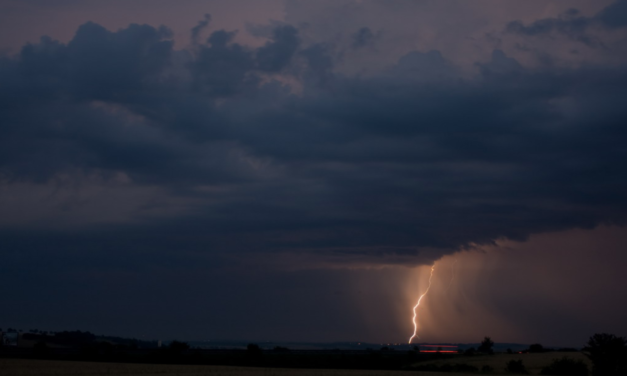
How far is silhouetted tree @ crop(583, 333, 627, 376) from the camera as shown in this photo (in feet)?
182

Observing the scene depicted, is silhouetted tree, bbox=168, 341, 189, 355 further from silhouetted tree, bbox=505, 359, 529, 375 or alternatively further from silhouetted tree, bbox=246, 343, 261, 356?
silhouetted tree, bbox=505, 359, 529, 375

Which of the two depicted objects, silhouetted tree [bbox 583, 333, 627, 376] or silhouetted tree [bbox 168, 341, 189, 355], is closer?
silhouetted tree [bbox 583, 333, 627, 376]

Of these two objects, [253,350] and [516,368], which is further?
[253,350]

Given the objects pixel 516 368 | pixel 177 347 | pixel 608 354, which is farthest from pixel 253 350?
pixel 608 354

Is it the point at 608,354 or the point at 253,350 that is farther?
the point at 253,350

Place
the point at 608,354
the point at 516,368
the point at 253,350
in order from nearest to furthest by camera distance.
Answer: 1. the point at 608,354
2. the point at 516,368
3. the point at 253,350

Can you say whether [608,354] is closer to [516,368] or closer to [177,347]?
[516,368]

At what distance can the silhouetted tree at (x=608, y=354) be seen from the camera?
182 ft

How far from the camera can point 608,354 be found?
56.0m

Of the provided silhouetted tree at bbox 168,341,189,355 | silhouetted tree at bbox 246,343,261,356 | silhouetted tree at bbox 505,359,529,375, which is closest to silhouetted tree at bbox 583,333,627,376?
silhouetted tree at bbox 505,359,529,375

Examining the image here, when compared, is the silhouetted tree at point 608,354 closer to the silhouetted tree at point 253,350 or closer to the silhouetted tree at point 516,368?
the silhouetted tree at point 516,368

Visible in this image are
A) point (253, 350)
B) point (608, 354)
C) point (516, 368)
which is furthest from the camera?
point (253, 350)

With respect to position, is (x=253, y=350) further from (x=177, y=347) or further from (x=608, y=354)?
(x=608, y=354)

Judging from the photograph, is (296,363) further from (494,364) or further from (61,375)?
(61,375)
